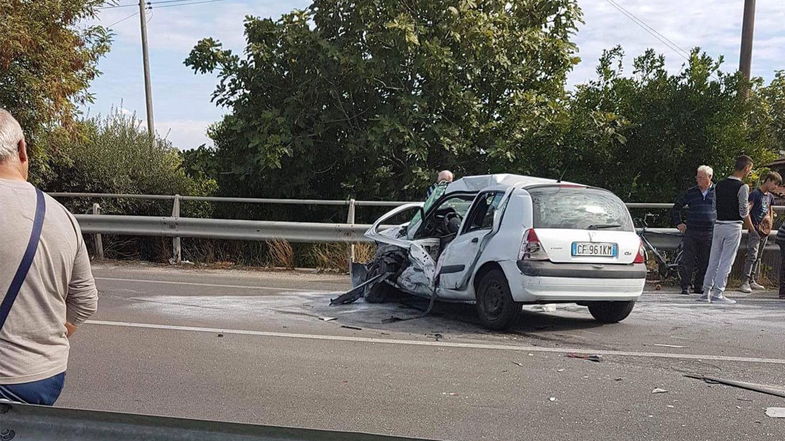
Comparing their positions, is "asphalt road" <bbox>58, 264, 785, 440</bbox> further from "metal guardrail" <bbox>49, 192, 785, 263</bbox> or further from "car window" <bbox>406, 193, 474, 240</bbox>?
"metal guardrail" <bbox>49, 192, 785, 263</bbox>

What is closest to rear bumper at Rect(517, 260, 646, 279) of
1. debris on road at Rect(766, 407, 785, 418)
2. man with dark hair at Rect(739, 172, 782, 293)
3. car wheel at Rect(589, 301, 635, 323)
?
car wheel at Rect(589, 301, 635, 323)

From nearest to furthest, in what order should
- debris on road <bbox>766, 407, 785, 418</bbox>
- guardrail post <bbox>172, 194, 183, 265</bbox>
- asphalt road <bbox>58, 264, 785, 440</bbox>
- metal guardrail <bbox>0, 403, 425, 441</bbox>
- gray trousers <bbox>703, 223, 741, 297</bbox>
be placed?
metal guardrail <bbox>0, 403, 425, 441</bbox>
asphalt road <bbox>58, 264, 785, 440</bbox>
debris on road <bbox>766, 407, 785, 418</bbox>
gray trousers <bbox>703, 223, 741, 297</bbox>
guardrail post <bbox>172, 194, 183, 265</bbox>

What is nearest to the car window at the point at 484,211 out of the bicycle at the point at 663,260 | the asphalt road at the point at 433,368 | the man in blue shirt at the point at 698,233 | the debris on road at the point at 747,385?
the asphalt road at the point at 433,368

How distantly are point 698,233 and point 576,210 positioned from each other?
3968 mm

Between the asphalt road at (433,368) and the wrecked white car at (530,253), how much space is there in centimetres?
36

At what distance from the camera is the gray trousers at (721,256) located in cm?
985

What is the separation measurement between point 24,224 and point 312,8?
1344cm

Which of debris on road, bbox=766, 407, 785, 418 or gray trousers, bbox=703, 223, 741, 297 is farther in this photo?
gray trousers, bbox=703, 223, 741, 297

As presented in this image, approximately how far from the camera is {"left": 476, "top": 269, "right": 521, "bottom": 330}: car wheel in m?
7.66

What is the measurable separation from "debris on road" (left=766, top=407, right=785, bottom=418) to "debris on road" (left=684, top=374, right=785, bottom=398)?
370mm

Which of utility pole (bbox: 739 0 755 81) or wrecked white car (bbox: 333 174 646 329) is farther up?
utility pole (bbox: 739 0 755 81)

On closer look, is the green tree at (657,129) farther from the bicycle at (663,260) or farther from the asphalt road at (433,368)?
the asphalt road at (433,368)

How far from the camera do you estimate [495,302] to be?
7871 mm

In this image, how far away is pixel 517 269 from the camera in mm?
7520
